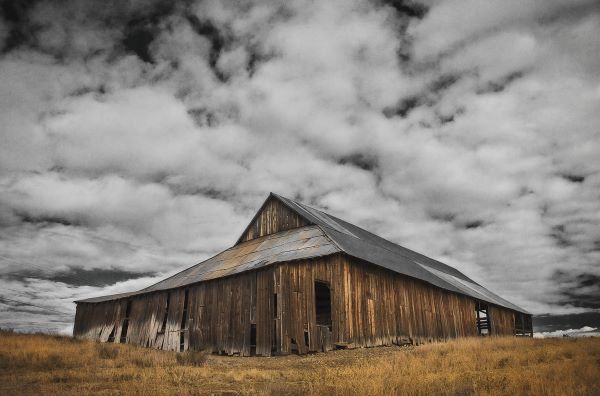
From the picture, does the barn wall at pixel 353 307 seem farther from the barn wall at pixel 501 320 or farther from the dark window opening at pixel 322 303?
the barn wall at pixel 501 320

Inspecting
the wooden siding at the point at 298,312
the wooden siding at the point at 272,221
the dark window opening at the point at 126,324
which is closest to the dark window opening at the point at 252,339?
the wooden siding at the point at 298,312

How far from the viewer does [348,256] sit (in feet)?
64.8

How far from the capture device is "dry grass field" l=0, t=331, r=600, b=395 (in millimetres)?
8328

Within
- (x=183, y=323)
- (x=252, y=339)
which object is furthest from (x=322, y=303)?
(x=183, y=323)

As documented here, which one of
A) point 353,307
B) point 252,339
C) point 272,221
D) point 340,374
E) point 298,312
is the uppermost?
point 272,221

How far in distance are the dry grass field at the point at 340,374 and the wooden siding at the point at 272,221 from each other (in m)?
11.1

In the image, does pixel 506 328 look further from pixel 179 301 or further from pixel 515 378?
pixel 515 378

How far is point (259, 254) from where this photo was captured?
22547mm

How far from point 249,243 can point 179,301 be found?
5716 mm

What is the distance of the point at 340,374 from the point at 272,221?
1700cm

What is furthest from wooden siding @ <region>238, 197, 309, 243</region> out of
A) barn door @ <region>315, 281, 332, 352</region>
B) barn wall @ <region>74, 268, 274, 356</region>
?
barn wall @ <region>74, 268, 274, 356</region>

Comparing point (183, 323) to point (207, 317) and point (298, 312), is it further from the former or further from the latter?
point (298, 312)

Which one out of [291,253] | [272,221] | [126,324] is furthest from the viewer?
[126,324]

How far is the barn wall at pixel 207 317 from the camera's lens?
19.2 metres
